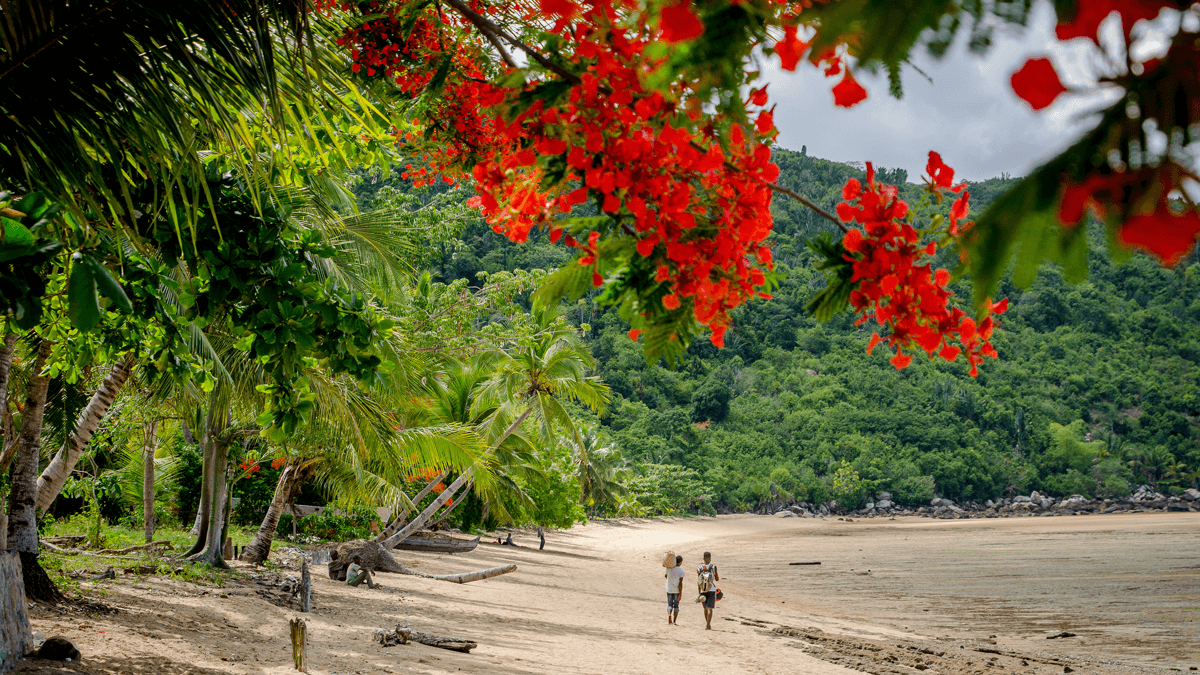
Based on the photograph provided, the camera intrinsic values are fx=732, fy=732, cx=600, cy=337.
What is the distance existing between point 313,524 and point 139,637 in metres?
11.4

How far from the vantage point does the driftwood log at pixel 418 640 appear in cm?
666

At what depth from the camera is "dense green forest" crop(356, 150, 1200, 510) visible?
64500mm

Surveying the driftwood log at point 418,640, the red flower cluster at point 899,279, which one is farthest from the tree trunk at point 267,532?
the red flower cluster at point 899,279

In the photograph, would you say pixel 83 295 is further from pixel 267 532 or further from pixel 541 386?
pixel 541 386

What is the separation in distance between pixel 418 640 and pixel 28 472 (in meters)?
3.47

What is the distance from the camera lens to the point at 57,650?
3.96 m

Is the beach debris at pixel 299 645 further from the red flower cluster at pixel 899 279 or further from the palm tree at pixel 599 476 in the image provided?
the palm tree at pixel 599 476

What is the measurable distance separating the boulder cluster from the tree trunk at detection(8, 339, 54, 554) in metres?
59.6

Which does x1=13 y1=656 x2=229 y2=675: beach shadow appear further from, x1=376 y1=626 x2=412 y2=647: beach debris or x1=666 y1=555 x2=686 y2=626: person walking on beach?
x1=666 y1=555 x2=686 y2=626: person walking on beach

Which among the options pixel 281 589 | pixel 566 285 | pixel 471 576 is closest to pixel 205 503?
pixel 281 589

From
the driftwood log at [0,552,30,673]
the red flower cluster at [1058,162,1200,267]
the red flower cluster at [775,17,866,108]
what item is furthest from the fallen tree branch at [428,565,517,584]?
the red flower cluster at [1058,162,1200,267]

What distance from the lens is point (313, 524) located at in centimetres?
1592

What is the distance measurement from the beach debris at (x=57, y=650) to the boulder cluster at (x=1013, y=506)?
60.4 metres

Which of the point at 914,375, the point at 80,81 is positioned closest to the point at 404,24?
the point at 80,81
